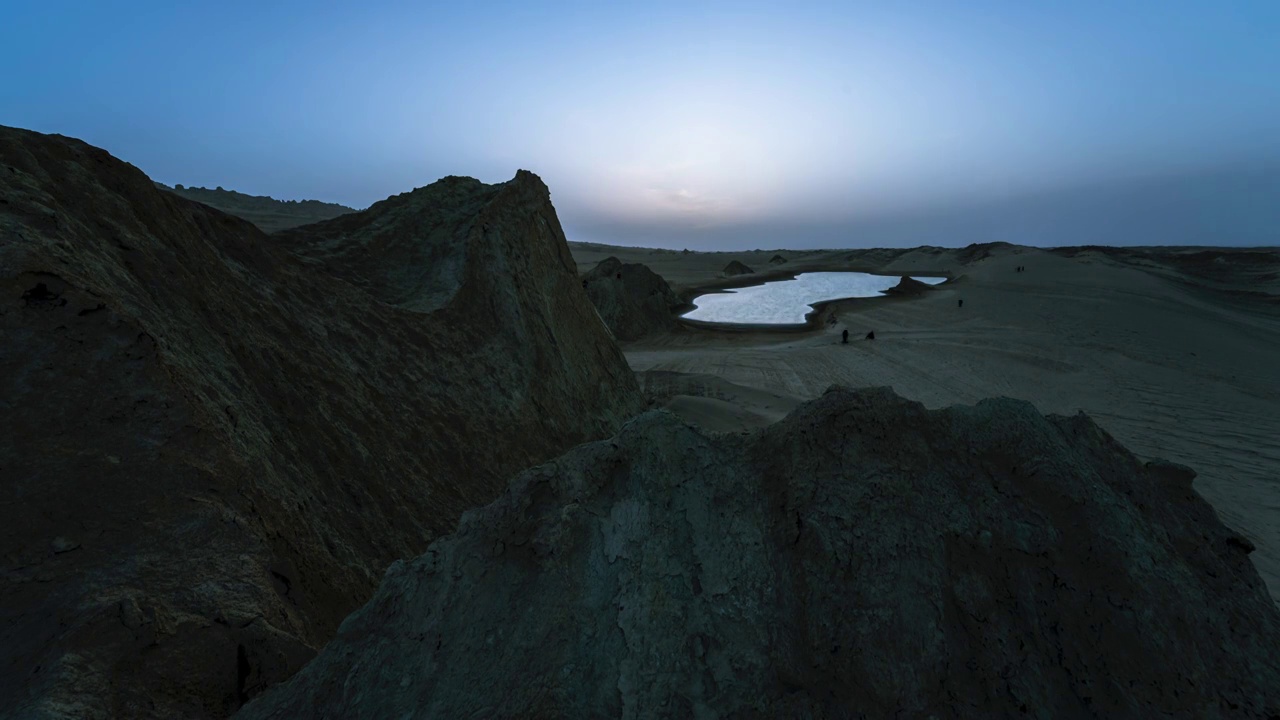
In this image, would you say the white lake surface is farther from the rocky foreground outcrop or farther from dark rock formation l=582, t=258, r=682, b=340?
the rocky foreground outcrop

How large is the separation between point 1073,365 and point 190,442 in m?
18.3

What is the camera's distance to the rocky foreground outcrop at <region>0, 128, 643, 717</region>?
200 centimetres

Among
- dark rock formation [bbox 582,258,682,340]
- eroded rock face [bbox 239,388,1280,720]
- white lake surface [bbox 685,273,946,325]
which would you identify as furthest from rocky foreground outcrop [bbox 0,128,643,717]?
white lake surface [bbox 685,273,946,325]

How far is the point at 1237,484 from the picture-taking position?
7789 mm

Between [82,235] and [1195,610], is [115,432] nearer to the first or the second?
[82,235]

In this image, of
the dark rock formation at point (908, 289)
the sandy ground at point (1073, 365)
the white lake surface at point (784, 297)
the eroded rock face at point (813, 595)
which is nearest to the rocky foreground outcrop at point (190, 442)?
the eroded rock face at point (813, 595)

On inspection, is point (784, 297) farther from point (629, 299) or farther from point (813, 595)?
point (813, 595)

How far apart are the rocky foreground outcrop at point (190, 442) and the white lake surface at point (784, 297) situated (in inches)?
866

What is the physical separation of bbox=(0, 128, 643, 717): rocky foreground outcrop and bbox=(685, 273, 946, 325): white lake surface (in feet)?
72.2

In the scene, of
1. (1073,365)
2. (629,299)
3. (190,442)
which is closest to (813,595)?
(190,442)

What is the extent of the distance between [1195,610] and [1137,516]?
42cm

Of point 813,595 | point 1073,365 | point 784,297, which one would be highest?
point 813,595

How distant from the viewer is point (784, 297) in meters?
35.2

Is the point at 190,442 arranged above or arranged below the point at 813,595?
above
